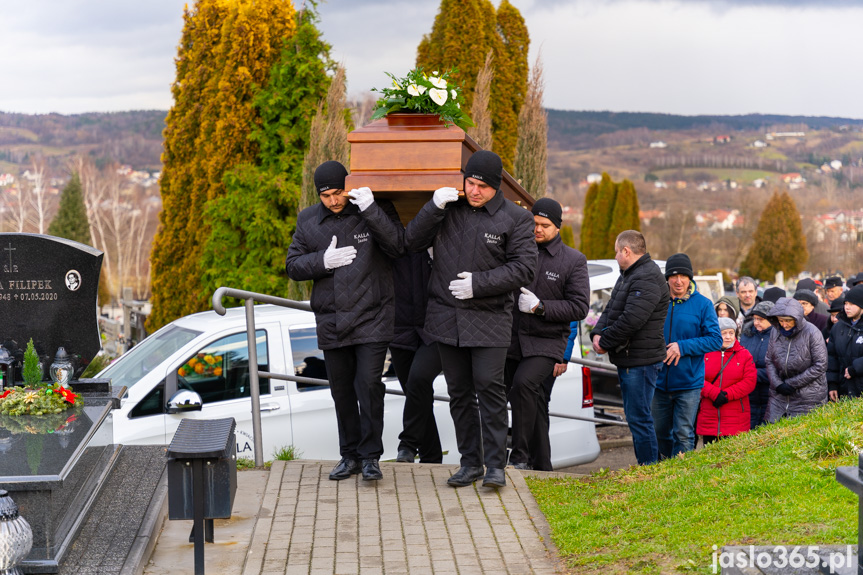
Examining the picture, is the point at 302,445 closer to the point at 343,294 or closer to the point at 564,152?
the point at 343,294

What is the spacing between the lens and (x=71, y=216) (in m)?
52.5

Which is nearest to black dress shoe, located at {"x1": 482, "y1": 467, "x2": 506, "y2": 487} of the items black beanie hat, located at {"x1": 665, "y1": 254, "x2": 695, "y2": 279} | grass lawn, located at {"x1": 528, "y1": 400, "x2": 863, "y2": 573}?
grass lawn, located at {"x1": 528, "y1": 400, "x2": 863, "y2": 573}

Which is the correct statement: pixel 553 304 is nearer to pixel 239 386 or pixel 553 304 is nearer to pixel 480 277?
pixel 480 277

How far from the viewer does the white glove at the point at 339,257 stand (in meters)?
5.45

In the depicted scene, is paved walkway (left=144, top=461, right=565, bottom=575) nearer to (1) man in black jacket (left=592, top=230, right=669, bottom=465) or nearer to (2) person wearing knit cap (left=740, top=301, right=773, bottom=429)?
(1) man in black jacket (left=592, top=230, right=669, bottom=465)

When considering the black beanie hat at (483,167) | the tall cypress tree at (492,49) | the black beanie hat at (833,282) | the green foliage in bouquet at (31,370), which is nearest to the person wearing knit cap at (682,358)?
the black beanie hat at (483,167)

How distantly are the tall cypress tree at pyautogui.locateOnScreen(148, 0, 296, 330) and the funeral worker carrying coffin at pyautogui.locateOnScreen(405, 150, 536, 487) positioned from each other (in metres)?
12.7

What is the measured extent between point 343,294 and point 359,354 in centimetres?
40

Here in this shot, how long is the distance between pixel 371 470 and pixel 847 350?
483 centimetres

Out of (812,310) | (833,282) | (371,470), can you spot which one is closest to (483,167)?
(371,470)

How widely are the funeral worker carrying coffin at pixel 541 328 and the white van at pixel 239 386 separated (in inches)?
52.8

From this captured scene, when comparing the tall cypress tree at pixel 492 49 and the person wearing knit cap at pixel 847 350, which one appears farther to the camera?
the tall cypress tree at pixel 492 49

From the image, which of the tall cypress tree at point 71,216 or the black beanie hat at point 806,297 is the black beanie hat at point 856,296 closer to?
the black beanie hat at point 806,297

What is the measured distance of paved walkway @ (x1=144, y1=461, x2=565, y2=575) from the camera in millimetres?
4445
